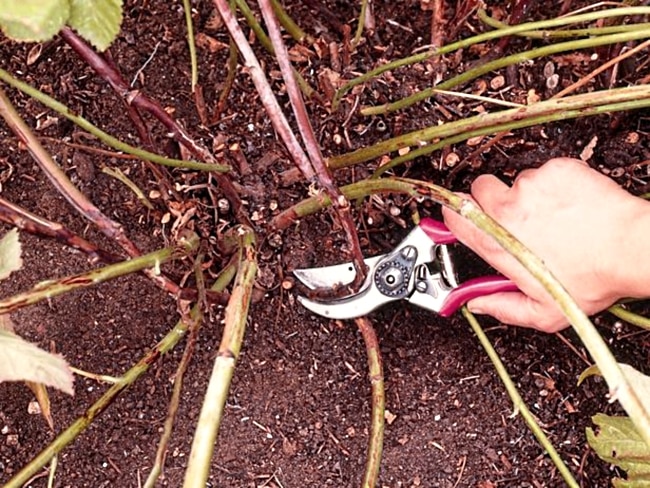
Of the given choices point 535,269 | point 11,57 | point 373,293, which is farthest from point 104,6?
point 11,57

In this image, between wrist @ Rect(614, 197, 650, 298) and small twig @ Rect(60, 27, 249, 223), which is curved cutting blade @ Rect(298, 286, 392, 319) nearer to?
small twig @ Rect(60, 27, 249, 223)

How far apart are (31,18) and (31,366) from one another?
0.73ft

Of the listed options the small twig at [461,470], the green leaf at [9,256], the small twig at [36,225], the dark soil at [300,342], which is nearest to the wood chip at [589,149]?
the dark soil at [300,342]

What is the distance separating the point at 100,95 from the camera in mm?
1172

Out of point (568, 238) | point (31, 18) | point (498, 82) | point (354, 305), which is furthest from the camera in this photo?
point (498, 82)

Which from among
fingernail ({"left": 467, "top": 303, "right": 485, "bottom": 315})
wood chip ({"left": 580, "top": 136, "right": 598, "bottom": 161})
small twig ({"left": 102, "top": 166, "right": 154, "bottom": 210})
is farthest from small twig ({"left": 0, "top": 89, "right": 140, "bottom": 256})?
wood chip ({"left": 580, "top": 136, "right": 598, "bottom": 161})

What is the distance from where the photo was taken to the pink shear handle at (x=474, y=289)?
101 centimetres

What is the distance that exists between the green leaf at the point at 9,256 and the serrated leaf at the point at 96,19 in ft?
0.54

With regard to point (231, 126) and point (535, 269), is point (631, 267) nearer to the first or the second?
point (535, 269)

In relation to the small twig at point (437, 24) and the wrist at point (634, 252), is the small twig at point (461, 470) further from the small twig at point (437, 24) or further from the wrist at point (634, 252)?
the small twig at point (437, 24)

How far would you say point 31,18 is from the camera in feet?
1.63

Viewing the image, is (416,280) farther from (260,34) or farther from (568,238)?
(260,34)

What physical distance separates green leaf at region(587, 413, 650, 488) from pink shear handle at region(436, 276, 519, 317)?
213mm

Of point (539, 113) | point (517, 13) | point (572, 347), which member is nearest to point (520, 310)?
point (572, 347)
